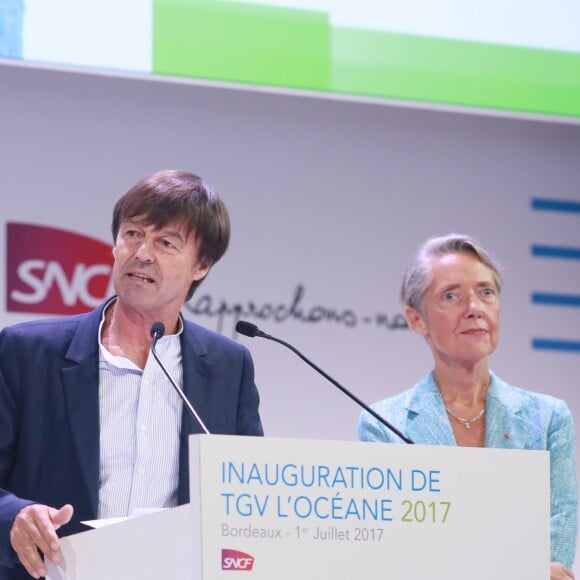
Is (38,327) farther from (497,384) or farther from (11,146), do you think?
(11,146)

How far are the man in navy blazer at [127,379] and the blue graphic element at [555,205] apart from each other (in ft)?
9.94

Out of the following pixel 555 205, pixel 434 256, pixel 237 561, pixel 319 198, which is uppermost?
pixel 555 205

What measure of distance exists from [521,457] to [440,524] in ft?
0.70

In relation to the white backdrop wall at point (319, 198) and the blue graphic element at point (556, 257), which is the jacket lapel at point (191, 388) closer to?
the white backdrop wall at point (319, 198)

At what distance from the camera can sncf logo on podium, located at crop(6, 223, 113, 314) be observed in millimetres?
4555

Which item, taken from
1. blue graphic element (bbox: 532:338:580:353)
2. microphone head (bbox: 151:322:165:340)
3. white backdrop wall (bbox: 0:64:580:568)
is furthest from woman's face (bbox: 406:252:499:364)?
blue graphic element (bbox: 532:338:580:353)

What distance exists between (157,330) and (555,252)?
3389 millimetres

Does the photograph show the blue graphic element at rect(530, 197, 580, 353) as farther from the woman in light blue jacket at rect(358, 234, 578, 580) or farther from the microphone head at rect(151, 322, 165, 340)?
the microphone head at rect(151, 322, 165, 340)

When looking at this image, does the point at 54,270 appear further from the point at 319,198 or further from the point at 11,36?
the point at 319,198

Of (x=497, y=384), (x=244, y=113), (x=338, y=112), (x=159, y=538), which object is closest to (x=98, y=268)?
(x=244, y=113)

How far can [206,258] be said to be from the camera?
9.12 feet

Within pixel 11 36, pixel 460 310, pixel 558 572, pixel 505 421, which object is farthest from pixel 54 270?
pixel 558 572

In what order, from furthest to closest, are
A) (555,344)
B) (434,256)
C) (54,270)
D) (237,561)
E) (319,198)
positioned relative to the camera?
(555,344) → (319,198) → (54,270) → (434,256) → (237,561)

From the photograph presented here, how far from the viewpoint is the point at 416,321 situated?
336 centimetres
